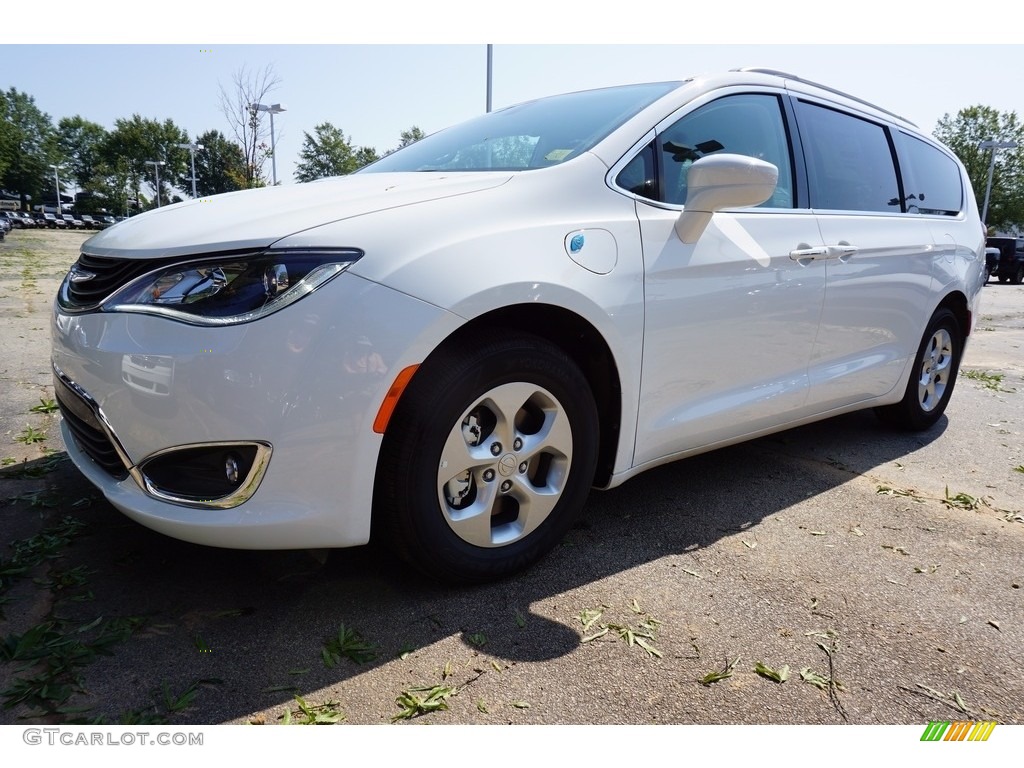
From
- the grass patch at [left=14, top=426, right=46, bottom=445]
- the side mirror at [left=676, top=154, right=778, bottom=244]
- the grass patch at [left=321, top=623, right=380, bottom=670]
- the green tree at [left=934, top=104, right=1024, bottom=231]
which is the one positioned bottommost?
the grass patch at [left=321, top=623, right=380, bottom=670]

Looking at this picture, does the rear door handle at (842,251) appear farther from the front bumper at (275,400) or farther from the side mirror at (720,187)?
the front bumper at (275,400)

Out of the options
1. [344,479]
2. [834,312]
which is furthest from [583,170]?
[834,312]

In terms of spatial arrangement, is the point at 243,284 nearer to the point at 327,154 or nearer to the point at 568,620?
the point at 568,620

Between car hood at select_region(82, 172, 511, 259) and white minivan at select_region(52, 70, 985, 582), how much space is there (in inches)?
0.6

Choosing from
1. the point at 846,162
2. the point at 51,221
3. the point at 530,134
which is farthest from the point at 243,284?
the point at 51,221

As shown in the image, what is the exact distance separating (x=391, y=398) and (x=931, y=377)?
3697mm

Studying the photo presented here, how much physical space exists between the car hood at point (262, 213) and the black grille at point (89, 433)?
451 millimetres

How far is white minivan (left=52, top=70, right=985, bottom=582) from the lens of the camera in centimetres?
186

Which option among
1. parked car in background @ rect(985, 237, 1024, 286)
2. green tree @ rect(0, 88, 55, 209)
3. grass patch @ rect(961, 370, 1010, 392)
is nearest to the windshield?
grass patch @ rect(961, 370, 1010, 392)

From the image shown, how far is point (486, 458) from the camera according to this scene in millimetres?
2172

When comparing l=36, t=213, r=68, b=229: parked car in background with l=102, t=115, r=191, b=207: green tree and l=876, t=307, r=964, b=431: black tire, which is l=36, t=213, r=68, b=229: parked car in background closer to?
l=102, t=115, r=191, b=207: green tree

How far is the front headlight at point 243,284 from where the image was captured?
1836 millimetres

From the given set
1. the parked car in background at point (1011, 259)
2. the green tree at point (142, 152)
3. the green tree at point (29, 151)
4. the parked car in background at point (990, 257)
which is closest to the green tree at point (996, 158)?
the parked car in background at point (1011, 259)

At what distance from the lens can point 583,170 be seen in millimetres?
2395
